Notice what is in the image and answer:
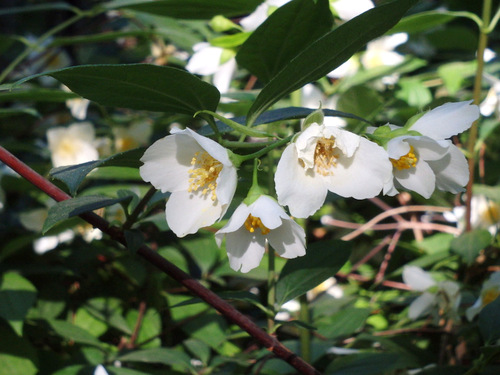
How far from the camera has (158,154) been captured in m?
0.57

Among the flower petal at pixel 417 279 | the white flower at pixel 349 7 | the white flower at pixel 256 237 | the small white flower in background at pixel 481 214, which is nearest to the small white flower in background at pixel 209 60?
the white flower at pixel 349 7

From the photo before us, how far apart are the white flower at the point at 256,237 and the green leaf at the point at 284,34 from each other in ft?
0.57

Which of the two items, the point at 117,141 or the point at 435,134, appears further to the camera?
the point at 117,141

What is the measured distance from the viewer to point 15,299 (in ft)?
2.87

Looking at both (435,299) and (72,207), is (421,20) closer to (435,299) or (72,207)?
(435,299)

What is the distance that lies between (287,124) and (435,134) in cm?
50

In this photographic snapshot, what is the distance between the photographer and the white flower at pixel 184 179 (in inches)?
22.1

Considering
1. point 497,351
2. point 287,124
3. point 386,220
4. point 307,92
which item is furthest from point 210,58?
point 386,220

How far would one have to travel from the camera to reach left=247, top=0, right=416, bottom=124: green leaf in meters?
0.51

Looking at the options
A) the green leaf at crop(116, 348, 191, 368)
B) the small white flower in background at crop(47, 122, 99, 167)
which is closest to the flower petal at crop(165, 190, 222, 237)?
the green leaf at crop(116, 348, 191, 368)

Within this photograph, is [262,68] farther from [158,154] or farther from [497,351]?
[497,351]

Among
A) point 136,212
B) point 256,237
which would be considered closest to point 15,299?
point 136,212

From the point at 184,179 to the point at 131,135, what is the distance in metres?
0.78

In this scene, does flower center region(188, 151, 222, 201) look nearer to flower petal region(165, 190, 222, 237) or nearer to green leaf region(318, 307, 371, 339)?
flower petal region(165, 190, 222, 237)
